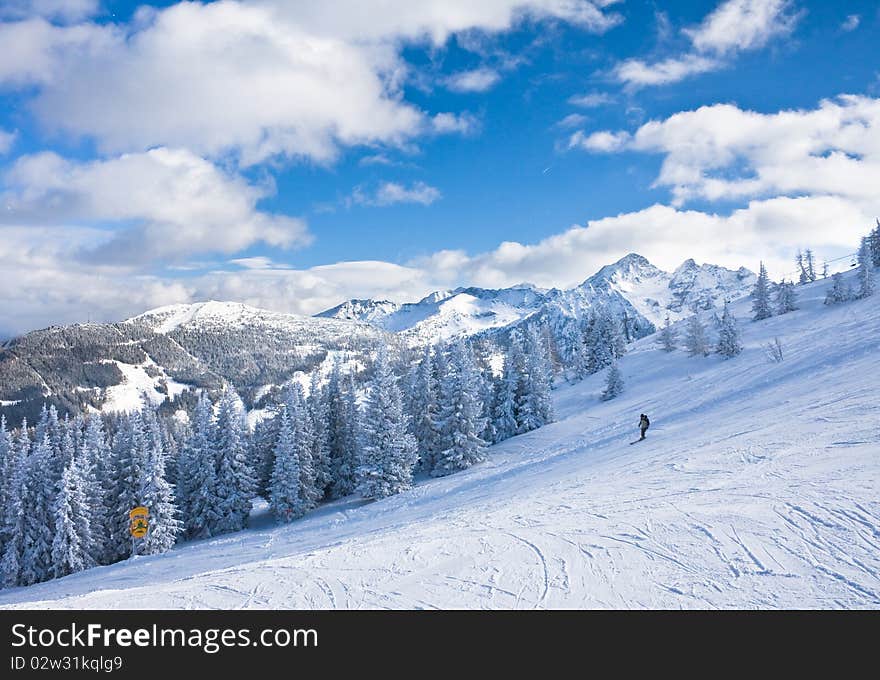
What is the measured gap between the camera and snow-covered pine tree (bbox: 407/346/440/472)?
134 feet

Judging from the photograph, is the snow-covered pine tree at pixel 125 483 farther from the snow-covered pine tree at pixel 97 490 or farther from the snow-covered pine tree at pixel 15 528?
the snow-covered pine tree at pixel 15 528

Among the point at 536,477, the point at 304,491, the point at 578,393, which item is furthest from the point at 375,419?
the point at 578,393

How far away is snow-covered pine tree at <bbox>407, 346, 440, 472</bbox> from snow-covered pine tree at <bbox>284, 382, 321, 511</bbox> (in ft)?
30.3

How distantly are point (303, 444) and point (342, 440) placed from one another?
19.0 feet

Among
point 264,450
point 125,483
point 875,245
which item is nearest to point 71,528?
point 125,483

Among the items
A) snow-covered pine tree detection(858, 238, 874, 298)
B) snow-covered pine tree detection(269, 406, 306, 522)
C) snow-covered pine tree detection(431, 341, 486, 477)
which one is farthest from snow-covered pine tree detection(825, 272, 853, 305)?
snow-covered pine tree detection(269, 406, 306, 522)

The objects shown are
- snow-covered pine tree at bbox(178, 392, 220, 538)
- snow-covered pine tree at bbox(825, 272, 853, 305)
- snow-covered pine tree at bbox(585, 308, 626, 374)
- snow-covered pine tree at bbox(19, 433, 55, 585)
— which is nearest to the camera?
snow-covered pine tree at bbox(19, 433, 55, 585)

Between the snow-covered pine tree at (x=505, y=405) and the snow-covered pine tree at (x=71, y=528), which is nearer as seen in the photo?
the snow-covered pine tree at (x=71, y=528)

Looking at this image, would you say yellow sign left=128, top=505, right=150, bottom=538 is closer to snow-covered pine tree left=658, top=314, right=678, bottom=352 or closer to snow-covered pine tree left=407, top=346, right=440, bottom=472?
snow-covered pine tree left=407, top=346, right=440, bottom=472

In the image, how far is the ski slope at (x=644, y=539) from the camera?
746 centimetres

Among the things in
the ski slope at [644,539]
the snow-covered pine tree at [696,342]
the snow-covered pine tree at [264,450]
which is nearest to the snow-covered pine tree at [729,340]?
the snow-covered pine tree at [696,342]

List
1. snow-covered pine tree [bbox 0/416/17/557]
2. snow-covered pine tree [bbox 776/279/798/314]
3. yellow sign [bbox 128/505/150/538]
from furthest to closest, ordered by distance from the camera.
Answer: snow-covered pine tree [bbox 776/279/798/314] < snow-covered pine tree [bbox 0/416/17/557] < yellow sign [bbox 128/505/150/538]

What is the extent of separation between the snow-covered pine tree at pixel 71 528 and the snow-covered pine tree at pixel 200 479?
678 cm
